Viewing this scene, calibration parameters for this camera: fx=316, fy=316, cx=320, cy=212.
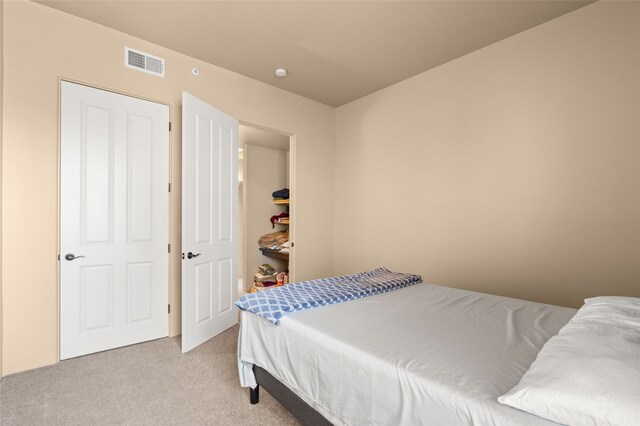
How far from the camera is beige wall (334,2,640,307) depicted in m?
2.26

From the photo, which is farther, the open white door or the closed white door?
the open white door

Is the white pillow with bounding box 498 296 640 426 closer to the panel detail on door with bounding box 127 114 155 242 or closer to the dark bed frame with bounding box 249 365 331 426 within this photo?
the dark bed frame with bounding box 249 365 331 426

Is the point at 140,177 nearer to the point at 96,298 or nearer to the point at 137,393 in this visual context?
the point at 96,298

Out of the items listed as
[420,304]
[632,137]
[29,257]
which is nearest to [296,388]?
[420,304]

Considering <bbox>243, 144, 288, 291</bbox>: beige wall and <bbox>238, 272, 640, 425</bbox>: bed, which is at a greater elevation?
<bbox>243, 144, 288, 291</bbox>: beige wall

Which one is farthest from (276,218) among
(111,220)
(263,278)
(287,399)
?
(287,399)

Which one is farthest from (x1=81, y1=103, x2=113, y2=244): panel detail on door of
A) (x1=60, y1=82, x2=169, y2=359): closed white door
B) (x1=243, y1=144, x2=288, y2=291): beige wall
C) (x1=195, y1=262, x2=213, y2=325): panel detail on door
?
(x1=243, y1=144, x2=288, y2=291): beige wall

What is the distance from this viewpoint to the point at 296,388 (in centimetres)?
154

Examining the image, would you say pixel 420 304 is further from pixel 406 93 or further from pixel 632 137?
pixel 406 93

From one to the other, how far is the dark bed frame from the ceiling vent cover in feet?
8.93

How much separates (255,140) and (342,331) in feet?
12.8

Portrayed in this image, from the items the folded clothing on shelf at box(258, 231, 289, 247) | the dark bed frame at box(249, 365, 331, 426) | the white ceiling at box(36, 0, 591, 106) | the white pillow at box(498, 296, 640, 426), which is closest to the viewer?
the white pillow at box(498, 296, 640, 426)

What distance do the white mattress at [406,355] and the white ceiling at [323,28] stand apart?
2.19 m

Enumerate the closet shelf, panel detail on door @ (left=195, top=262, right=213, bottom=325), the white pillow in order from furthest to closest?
the closet shelf, panel detail on door @ (left=195, top=262, right=213, bottom=325), the white pillow
